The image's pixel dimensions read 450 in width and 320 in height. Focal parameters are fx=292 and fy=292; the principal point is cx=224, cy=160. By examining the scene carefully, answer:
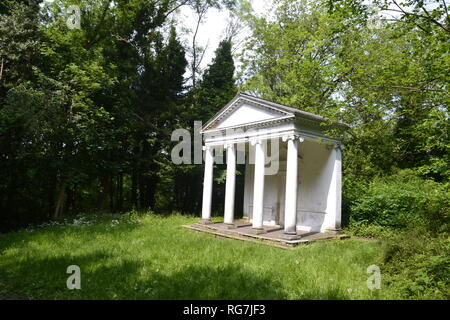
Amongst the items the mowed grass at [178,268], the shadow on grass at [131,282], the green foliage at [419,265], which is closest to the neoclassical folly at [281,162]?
the mowed grass at [178,268]

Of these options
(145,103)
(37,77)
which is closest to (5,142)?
(37,77)

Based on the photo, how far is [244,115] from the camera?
45.2 ft

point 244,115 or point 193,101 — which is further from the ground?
point 193,101

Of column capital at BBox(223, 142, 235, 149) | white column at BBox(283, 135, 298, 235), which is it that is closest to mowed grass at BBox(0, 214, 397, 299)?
white column at BBox(283, 135, 298, 235)

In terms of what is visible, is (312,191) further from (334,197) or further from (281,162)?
(281,162)

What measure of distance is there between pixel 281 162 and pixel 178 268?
31.8ft

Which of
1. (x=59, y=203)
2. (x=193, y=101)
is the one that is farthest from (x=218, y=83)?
(x=59, y=203)

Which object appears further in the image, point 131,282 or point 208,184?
point 208,184

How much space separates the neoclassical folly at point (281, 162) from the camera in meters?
11.7

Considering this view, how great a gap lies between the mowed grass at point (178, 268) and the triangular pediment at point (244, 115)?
5287 mm

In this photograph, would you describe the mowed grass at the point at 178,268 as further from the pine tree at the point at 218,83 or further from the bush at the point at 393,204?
the pine tree at the point at 218,83

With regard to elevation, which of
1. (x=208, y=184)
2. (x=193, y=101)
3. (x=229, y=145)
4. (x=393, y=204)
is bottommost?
(x=393, y=204)

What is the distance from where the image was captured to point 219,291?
230 inches
